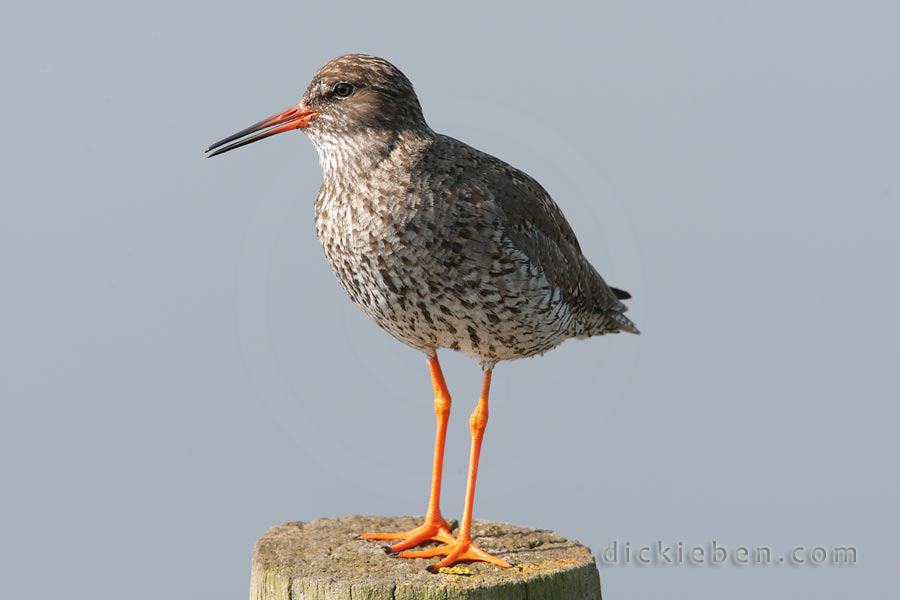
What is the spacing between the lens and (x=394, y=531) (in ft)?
24.9

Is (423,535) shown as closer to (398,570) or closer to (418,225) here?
(398,570)

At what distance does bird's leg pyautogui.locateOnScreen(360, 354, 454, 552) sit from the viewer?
733 cm

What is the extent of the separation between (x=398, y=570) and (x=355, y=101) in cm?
316

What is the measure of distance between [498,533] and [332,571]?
159cm

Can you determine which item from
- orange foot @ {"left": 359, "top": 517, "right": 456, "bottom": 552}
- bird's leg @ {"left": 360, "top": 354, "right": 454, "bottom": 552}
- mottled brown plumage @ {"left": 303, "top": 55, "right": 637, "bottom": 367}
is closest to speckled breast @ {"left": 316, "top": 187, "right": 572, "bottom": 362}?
mottled brown plumage @ {"left": 303, "top": 55, "right": 637, "bottom": 367}

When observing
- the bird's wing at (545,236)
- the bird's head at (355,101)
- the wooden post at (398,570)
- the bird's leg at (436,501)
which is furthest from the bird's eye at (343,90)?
the wooden post at (398,570)

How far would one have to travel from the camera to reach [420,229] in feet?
21.5

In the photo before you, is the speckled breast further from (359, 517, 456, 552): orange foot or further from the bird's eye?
(359, 517, 456, 552): orange foot

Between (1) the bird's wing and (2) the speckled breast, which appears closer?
(2) the speckled breast

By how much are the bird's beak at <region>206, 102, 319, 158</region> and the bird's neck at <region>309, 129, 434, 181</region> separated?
0.24 meters

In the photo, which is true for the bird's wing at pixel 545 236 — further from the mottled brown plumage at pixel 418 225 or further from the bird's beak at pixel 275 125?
the bird's beak at pixel 275 125

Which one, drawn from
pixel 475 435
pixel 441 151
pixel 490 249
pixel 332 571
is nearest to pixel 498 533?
pixel 475 435

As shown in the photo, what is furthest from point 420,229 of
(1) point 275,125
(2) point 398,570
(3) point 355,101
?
(2) point 398,570

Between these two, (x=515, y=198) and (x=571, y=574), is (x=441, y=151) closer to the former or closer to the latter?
(x=515, y=198)
